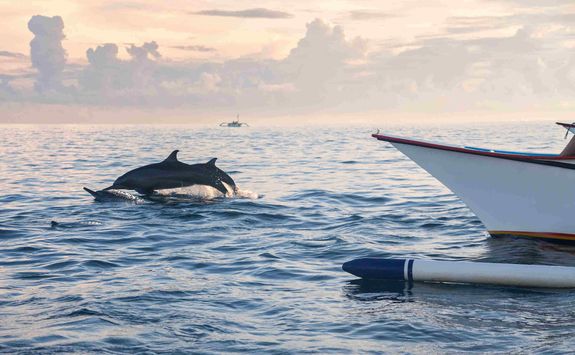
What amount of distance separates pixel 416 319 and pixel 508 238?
5740 millimetres

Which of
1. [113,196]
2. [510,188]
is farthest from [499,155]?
[113,196]

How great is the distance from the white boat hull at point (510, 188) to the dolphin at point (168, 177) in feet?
23.3

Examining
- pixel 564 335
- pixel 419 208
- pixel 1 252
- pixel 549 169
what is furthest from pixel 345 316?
pixel 419 208

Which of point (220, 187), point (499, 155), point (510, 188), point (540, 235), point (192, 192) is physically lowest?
point (540, 235)

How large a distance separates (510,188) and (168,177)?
9.05 meters

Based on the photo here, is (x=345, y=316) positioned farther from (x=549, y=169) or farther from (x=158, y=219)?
(x=158, y=219)

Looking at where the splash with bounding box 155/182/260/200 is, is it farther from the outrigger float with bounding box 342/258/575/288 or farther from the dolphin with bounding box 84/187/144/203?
the outrigger float with bounding box 342/258/575/288

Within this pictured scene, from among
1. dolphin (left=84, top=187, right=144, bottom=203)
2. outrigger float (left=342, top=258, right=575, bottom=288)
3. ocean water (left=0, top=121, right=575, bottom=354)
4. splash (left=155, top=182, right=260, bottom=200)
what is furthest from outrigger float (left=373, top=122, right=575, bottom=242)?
dolphin (left=84, top=187, right=144, bottom=203)

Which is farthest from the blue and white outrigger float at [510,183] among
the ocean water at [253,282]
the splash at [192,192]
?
the splash at [192,192]

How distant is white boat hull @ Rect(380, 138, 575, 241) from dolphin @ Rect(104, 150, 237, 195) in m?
7.11

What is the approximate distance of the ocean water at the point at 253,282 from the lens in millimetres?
7984

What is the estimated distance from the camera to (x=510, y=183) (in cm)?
1347

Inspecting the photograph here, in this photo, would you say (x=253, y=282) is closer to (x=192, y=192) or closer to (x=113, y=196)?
(x=192, y=192)

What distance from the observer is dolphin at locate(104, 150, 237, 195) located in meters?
19.3
